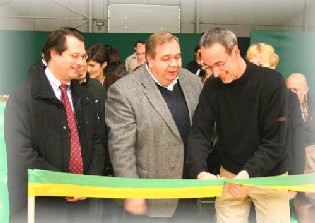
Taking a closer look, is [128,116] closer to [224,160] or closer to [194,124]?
[194,124]

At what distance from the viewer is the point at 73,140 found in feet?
8.77

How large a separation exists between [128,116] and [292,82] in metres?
1.65

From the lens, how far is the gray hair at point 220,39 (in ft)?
8.50

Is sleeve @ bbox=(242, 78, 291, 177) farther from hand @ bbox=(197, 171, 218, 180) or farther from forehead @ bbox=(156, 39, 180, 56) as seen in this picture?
forehead @ bbox=(156, 39, 180, 56)

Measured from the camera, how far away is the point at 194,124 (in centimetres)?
275

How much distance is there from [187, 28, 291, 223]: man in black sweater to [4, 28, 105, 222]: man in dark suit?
22.1 inches

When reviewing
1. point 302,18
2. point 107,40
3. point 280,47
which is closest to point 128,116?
point 280,47

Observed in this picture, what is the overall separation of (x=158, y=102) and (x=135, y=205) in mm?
546

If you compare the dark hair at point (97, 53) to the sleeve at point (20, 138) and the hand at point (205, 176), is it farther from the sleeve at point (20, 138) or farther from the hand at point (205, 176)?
the hand at point (205, 176)

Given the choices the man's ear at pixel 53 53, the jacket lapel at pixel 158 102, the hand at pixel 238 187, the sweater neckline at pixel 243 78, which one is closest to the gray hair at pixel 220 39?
the sweater neckline at pixel 243 78

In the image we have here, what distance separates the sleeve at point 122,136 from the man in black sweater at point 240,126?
31cm

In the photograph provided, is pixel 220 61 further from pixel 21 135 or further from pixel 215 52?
pixel 21 135

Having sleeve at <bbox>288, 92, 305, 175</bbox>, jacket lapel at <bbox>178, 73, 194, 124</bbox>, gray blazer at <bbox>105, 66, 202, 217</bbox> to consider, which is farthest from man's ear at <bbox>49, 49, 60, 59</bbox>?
sleeve at <bbox>288, 92, 305, 175</bbox>

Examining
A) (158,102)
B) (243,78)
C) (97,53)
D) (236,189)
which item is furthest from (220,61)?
(97,53)
